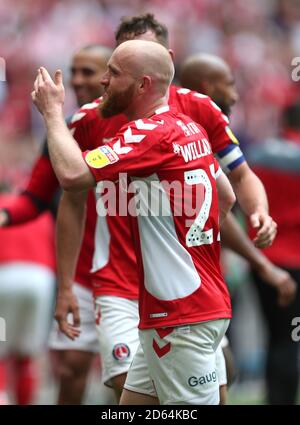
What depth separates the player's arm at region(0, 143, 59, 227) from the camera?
6477 millimetres

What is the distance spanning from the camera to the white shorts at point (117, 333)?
6.01m

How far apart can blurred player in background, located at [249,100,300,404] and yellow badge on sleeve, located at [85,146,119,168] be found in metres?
4.13

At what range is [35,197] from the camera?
6.55 m

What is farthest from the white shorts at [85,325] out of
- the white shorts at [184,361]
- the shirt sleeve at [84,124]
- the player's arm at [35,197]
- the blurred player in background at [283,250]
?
the blurred player in background at [283,250]

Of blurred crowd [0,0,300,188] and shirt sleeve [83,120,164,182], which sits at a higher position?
blurred crowd [0,0,300,188]

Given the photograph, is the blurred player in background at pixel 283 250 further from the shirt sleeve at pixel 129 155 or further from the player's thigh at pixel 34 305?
the shirt sleeve at pixel 129 155

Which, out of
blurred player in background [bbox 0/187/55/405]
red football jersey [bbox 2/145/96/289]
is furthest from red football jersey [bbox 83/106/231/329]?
blurred player in background [bbox 0/187/55/405]

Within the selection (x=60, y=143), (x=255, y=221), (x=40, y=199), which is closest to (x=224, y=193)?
(x=255, y=221)

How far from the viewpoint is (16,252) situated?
8930 millimetres

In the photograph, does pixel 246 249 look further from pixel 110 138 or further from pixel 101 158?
pixel 101 158

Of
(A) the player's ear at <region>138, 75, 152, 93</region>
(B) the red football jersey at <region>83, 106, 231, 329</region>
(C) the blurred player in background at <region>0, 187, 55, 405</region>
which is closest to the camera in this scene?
(B) the red football jersey at <region>83, 106, 231, 329</region>

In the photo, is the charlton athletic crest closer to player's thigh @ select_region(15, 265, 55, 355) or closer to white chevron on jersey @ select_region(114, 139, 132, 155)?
white chevron on jersey @ select_region(114, 139, 132, 155)

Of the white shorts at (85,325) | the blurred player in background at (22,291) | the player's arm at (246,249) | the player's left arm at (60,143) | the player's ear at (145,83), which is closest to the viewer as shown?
the player's left arm at (60,143)

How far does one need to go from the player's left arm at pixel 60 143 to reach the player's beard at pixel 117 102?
242 mm
